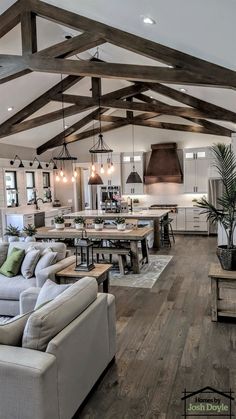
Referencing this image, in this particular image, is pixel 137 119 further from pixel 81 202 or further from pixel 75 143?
pixel 81 202

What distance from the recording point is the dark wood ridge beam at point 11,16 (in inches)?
193

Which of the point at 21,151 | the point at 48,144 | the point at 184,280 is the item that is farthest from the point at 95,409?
the point at 48,144

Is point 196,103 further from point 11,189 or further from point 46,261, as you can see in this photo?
point 11,189

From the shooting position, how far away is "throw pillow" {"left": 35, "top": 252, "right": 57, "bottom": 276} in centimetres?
439

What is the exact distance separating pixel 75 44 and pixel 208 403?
4777 mm

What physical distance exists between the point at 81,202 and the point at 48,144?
2650 millimetres

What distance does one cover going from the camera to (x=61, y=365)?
2.21m

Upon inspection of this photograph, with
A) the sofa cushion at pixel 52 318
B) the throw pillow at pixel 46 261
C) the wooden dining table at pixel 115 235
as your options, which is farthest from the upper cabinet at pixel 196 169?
the sofa cushion at pixel 52 318

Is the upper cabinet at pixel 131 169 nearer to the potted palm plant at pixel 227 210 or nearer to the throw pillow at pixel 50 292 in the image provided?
the potted palm plant at pixel 227 210

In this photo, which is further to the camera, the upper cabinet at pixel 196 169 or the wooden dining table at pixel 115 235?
the upper cabinet at pixel 196 169

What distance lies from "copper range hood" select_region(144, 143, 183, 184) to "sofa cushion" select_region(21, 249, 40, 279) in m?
6.90

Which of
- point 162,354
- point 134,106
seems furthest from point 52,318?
point 134,106

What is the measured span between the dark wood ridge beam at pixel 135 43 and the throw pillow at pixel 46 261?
10.00 ft

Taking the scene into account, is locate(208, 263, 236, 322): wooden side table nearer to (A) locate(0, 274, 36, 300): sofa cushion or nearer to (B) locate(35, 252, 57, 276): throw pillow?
(B) locate(35, 252, 57, 276): throw pillow
